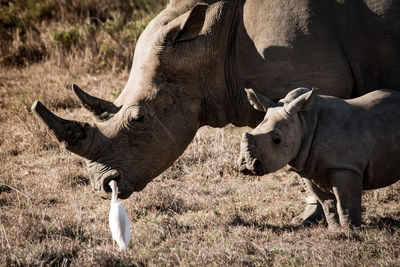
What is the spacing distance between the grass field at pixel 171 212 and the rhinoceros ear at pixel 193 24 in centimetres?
153

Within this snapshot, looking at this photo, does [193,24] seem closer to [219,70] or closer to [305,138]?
[219,70]

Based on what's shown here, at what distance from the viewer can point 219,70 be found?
5613 mm

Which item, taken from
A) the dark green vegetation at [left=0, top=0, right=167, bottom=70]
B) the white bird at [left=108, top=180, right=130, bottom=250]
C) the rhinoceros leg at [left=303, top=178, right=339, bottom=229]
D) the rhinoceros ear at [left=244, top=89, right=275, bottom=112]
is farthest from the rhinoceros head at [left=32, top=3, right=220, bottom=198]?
the dark green vegetation at [left=0, top=0, right=167, bottom=70]

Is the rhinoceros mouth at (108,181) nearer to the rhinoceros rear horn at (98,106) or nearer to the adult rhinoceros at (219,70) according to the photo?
the adult rhinoceros at (219,70)

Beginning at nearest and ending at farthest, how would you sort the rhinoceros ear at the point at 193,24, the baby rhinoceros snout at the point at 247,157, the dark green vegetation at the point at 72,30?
the baby rhinoceros snout at the point at 247,157, the rhinoceros ear at the point at 193,24, the dark green vegetation at the point at 72,30

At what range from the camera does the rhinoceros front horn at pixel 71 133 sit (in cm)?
535

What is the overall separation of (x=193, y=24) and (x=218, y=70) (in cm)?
45

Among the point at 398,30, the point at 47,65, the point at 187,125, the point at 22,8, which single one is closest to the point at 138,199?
the point at 187,125

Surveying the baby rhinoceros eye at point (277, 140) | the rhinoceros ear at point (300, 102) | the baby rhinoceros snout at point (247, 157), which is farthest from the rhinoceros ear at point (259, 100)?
the baby rhinoceros snout at point (247, 157)

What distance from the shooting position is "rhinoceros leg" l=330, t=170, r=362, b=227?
4.80 meters

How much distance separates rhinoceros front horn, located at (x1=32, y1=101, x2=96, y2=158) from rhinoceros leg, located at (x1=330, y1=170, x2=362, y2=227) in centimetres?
194

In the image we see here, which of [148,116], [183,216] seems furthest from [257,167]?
[183,216]

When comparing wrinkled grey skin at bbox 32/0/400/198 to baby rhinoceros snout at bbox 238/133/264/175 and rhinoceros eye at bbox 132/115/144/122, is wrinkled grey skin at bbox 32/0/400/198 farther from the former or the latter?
baby rhinoceros snout at bbox 238/133/264/175

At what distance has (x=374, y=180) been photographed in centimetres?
500
